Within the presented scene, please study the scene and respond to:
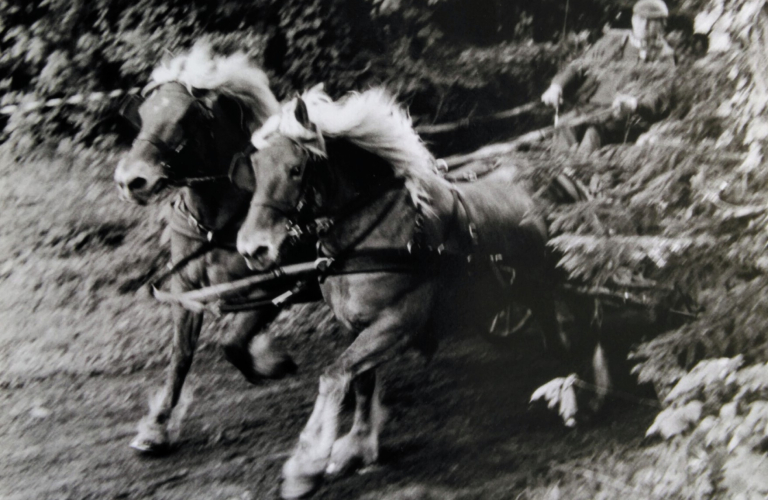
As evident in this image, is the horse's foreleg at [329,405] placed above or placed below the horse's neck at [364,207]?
below

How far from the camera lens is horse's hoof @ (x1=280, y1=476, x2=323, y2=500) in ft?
7.39

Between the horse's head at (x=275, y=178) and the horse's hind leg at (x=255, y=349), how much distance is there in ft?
0.68

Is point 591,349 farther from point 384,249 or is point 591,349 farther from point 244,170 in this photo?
point 244,170

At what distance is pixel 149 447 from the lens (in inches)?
84.7

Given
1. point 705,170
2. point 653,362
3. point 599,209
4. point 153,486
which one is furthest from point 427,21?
point 153,486

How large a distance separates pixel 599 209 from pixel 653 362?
0.70m

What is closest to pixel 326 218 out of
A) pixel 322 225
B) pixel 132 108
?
pixel 322 225

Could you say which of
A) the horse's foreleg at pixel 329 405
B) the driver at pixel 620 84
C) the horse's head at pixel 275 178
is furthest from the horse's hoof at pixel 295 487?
the driver at pixel 620 84

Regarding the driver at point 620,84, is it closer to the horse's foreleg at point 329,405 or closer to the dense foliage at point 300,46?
the dense foliage at point 300,46

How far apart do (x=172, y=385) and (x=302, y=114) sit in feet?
3.34

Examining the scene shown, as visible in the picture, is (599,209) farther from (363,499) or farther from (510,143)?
(363,499)

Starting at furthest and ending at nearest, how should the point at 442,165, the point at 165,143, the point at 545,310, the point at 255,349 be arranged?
1. the point at 545,310
2. the point at 442,165
3. the point at 255,349
4. the point at 165,143

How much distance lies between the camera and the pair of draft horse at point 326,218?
2045 millimetres

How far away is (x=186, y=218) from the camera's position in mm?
→ 2135
